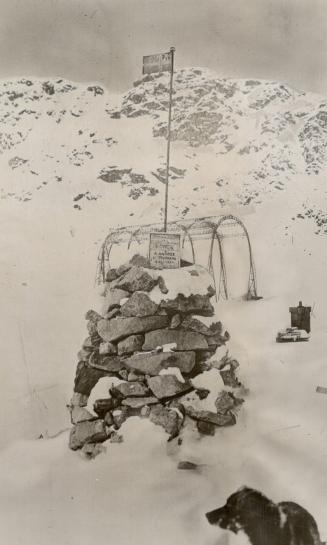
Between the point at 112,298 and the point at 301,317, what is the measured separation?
0.82m

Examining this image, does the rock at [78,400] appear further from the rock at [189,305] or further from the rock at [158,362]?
the rock at [189,305]

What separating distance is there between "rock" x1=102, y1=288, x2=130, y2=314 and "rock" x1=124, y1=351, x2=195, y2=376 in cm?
24

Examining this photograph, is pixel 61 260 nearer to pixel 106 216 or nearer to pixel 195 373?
pixel 106 216

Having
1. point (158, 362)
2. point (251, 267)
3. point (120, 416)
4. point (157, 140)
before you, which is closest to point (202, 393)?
point (158, 362)

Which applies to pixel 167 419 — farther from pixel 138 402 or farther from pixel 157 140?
pixel 157 140

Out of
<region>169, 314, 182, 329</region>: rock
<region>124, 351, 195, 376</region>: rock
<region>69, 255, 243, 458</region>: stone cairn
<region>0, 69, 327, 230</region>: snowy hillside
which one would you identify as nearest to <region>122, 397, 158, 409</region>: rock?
<region>69, 255, 243, 458</region>: stone cairn

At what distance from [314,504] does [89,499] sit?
91 cm

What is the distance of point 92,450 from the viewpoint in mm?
1946

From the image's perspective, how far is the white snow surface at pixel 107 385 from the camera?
189cm

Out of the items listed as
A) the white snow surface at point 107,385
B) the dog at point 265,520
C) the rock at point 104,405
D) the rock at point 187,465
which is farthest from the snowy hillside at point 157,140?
the dog at point 265,520

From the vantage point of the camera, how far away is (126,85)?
2.06 m

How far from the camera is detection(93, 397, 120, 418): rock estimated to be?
1999 mm

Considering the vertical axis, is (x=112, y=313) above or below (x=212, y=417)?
above

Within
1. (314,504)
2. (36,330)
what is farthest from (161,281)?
(314,504)
